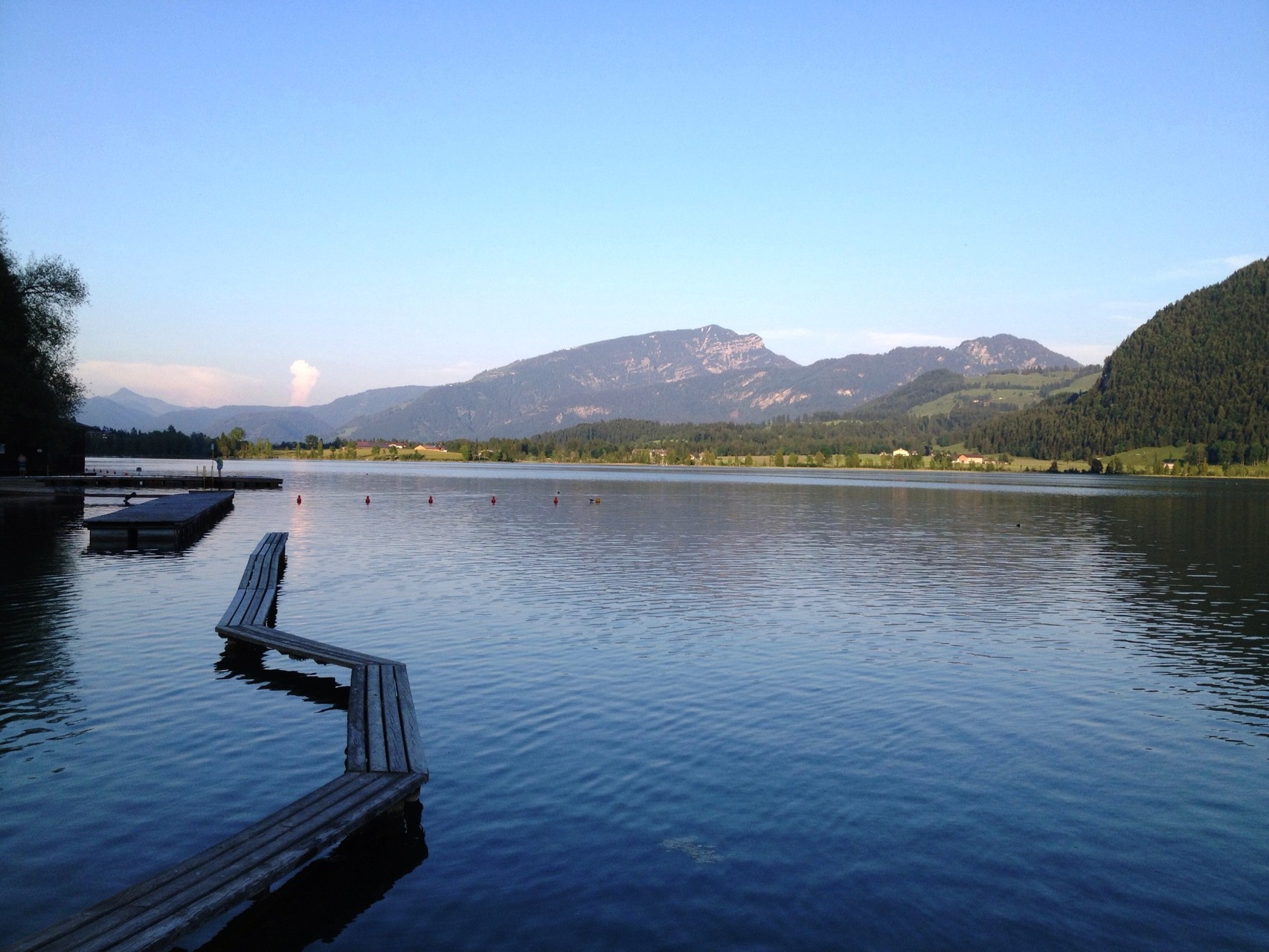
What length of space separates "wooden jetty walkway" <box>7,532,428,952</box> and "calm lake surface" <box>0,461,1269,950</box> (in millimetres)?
638

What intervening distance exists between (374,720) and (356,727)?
0.33 m

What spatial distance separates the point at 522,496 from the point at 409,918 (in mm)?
104034

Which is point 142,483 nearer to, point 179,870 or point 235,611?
point 235,611

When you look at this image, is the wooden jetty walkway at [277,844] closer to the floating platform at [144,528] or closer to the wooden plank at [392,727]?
the wooden plank at [392,727]

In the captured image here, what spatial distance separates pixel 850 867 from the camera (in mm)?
12219

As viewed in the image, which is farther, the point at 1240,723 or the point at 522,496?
the point at 522,496

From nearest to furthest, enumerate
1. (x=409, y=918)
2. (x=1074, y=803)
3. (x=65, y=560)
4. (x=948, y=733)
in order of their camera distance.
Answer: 1. (x=409, y=918)
2. (x=1074, y=803)
3. (x=948, y=733)
4. (x=65, y=560)

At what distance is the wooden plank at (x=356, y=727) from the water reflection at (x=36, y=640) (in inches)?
204

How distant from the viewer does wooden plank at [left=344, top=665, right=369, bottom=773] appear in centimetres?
1475

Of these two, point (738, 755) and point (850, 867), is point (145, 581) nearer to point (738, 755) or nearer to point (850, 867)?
point (738, 755)

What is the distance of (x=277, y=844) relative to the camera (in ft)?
36.7

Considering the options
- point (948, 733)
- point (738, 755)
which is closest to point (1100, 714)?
point (948, 733)

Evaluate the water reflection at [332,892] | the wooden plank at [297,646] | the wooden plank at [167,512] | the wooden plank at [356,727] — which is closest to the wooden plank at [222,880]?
the water reflection at [332,892]

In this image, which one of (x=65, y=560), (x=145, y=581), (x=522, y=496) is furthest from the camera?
(x=522, y=496)
